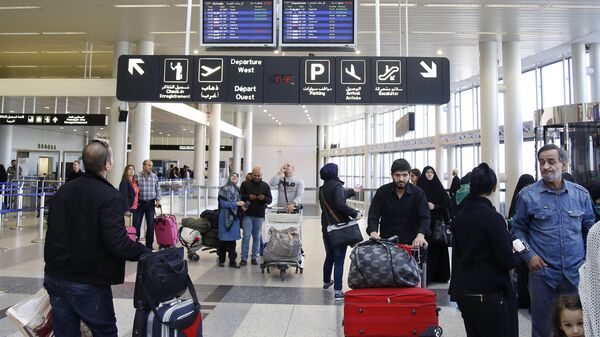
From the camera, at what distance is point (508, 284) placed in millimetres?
2584

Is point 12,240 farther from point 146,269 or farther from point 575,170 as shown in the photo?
point 575,170

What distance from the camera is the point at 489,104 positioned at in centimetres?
1241

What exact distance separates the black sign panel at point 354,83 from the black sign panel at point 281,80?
59 centimetres

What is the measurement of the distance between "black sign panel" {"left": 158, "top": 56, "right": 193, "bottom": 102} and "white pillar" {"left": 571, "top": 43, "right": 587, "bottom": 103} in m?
12.6

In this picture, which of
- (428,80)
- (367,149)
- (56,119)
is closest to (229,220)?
(428,80)

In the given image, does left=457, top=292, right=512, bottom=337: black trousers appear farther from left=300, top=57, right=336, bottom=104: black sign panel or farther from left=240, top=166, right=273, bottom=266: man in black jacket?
left=240, top=166, right=273, bottom=266: man in black jacket

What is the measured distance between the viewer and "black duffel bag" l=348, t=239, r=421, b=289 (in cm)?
300

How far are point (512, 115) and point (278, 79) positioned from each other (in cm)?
975

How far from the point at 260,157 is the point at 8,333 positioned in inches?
1414

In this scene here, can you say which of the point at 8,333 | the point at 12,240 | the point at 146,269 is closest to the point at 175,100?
the point at 8,333

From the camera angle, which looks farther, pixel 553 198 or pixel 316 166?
pixel 316 166

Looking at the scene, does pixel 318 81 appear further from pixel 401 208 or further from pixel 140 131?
pixel 140 131

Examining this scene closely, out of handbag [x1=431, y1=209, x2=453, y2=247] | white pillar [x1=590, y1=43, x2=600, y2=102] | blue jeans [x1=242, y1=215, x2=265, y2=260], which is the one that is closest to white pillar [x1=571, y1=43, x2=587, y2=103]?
white pillar [x1=590, y1=43, x2=600, y2=102]

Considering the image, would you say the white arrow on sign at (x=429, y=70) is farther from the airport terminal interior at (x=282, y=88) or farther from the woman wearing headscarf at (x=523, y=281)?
the woman wearing headscarf at (x=523, y=281)
